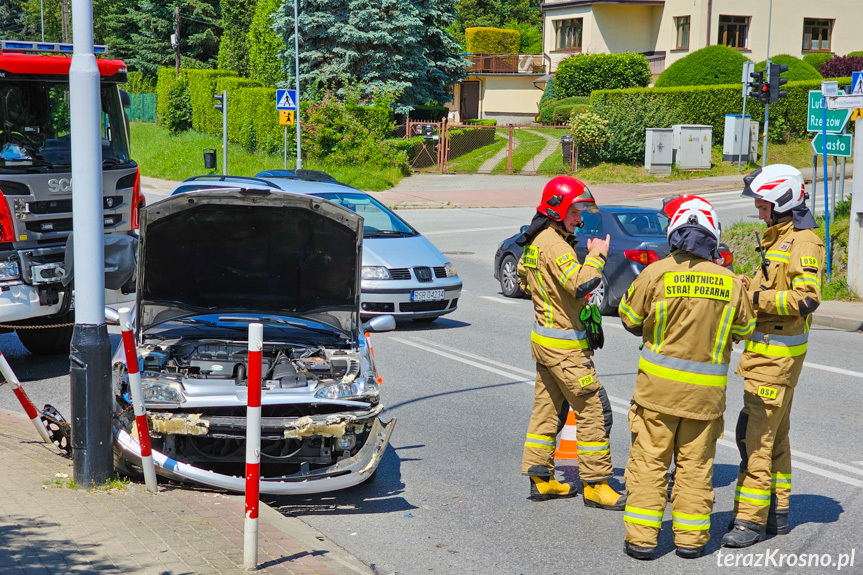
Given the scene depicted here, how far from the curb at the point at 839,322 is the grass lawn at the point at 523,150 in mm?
25002

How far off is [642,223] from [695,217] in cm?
857

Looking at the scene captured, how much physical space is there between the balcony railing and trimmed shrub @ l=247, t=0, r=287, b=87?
1455cm

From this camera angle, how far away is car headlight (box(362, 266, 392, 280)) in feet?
39.1

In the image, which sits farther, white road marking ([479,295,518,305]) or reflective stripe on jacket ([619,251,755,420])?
white road marking ([479,295,518,305])

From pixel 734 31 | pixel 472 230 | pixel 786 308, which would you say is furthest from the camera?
pixel 734 31

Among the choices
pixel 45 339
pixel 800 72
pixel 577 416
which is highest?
pixel 800 72

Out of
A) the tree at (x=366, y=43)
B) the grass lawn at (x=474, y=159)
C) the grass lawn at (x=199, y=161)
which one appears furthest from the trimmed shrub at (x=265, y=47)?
the grass lawn at (x=474, y=159)

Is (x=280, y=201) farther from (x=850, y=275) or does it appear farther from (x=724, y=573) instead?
(x=850, y=275)

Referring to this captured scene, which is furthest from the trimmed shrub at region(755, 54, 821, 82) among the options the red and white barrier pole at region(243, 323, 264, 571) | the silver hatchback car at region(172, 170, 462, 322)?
the red and white barrier pole at region(243, 323, 264, 571)

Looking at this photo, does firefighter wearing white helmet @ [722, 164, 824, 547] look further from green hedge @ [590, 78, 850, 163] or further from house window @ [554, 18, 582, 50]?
house window @ [554, 18, 582, 50]

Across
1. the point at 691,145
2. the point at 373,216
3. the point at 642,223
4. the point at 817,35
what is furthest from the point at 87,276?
the point at 817,35

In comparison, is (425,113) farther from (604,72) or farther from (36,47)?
(36,47)

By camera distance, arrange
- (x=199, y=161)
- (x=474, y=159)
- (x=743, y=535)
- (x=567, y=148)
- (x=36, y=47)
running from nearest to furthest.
Result: (x=743, y=535)
(x=36, y=47)
(x=567, y=148)
(x=474, y=159)
(x=199, y=161)

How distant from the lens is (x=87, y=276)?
5.68 meters
